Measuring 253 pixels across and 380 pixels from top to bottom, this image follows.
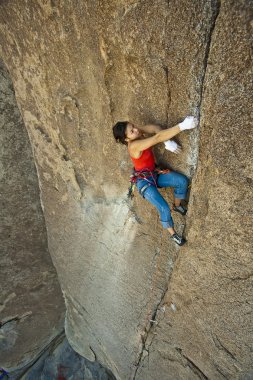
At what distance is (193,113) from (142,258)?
5.32ft

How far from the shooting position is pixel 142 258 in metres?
3.00

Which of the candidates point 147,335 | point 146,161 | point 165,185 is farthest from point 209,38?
point 147,335

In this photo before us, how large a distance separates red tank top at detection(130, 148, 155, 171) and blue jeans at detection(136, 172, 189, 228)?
0.28 feet

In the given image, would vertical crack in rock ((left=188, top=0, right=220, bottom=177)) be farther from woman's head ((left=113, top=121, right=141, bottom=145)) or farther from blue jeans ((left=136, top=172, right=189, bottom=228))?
woman's head ((left=113, top=121, right=141, bottom=145))

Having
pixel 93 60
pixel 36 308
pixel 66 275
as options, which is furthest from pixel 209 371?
pixel 36 308

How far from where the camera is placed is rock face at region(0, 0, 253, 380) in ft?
5.50

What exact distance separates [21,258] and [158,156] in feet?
9.94

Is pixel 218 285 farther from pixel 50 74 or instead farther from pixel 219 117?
pixel 50 74

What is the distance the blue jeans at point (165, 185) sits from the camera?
7.23ft

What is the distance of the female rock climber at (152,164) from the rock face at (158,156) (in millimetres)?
97

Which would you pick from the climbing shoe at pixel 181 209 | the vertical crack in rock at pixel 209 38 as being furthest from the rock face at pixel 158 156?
the climbing shoe at pixel 181 209

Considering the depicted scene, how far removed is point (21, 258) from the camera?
4.48 m

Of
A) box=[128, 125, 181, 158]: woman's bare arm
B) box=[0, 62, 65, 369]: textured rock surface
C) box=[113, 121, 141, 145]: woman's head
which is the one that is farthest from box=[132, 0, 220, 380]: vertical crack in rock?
box=[0, 62, 65, 369]: textured rock surface

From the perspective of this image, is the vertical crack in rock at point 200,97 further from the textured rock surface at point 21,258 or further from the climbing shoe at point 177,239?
the textured rock surface at point 21,258
